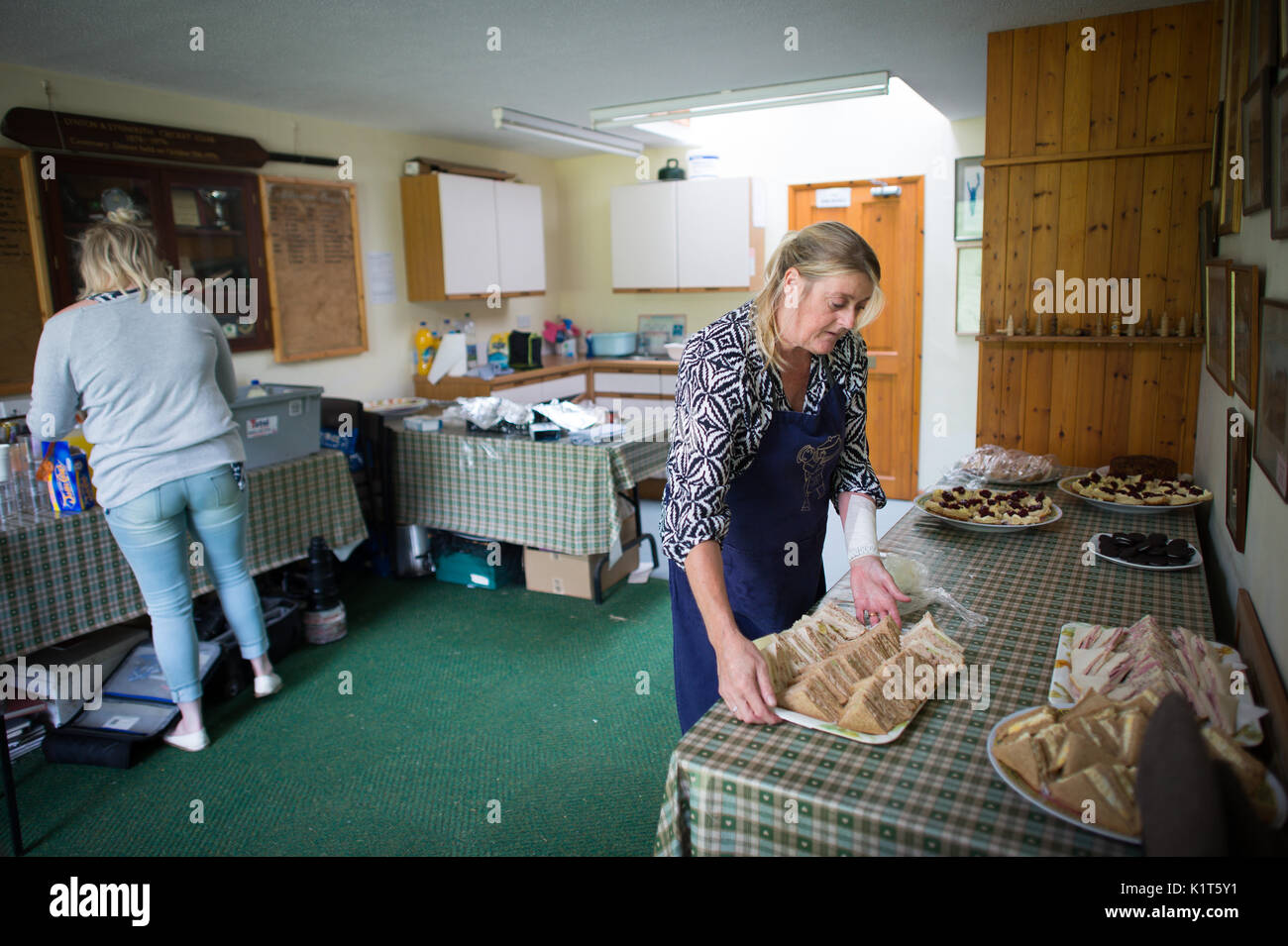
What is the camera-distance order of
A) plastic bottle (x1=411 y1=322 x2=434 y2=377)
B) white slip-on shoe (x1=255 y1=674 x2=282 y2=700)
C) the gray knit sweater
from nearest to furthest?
1. the gray knit sweater
2. white slip-on shoe (x1=255 y1=674 x2=282 y2=700)
3. plastic bottle (x1=411 y1=322 x2=434 y2=377)

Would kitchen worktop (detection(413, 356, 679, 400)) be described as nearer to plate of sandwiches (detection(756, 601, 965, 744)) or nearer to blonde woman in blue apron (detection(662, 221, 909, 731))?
blonde woman in blue apron (detection(662, 221, 909, 731))

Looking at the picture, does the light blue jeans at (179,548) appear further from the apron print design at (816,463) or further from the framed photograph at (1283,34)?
the framed photograph at (1283,34)

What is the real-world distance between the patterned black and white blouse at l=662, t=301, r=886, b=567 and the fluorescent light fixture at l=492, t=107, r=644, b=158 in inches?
132

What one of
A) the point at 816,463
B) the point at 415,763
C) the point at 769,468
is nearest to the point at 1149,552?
the point at 816,463

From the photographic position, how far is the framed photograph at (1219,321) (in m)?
2.19

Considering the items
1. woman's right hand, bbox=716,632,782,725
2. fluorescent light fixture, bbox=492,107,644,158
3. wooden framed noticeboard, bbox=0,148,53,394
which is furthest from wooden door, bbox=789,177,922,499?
woman's right hand, bbox=716,632,782,725

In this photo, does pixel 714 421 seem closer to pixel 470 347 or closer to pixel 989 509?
pixel 989 509

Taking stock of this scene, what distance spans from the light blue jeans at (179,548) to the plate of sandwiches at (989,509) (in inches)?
89.2

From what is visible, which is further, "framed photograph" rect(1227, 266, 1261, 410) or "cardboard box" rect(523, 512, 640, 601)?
"cardboard box" rect(523, 512, 640, 601)

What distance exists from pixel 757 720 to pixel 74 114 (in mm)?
4045

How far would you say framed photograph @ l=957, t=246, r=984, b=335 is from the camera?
552 cm

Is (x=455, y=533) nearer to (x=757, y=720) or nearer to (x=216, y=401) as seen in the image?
(x=216, y=401)

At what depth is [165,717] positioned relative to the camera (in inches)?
119

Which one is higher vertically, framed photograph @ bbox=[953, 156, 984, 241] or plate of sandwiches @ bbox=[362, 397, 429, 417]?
framed photograph @ bbox=[953, 156, 984, 241]
